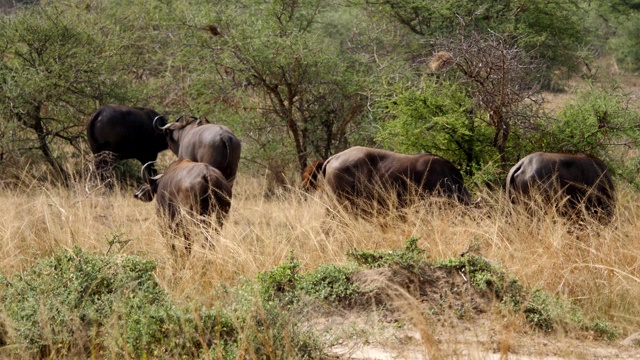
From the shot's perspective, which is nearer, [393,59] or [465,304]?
[465,304]

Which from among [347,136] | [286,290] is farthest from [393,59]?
[286,290]

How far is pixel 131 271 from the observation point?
6.62 meters

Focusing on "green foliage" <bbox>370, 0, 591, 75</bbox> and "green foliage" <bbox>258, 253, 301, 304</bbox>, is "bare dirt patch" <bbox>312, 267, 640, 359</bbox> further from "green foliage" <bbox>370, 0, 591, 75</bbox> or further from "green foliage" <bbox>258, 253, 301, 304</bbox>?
"green foliage" <bbox>370, 0, 591, 75</bbox>

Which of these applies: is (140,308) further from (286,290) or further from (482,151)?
(482,151)

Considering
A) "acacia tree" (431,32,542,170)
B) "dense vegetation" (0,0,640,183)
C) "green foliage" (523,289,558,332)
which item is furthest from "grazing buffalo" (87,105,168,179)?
"green foliage" (523,289,558,332)

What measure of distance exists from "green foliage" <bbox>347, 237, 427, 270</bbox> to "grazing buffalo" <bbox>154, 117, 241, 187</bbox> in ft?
14.9

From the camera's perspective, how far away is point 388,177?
977 centimetres

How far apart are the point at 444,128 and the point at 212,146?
2938 mm

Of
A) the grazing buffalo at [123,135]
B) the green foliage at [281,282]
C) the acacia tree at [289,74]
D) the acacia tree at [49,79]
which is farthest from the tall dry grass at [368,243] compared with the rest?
the acacia tree at [49,79]

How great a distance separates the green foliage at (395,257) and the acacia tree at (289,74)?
22.9 feet

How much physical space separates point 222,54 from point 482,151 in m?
4.98

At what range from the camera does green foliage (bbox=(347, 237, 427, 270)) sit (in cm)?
679

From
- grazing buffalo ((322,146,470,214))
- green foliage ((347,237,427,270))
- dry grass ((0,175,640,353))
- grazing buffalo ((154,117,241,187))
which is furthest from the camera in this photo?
grazing buffalo ((154,117,241,187))

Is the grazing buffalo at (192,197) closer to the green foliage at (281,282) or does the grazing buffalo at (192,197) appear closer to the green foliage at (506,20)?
the green foliage at (281,282)
